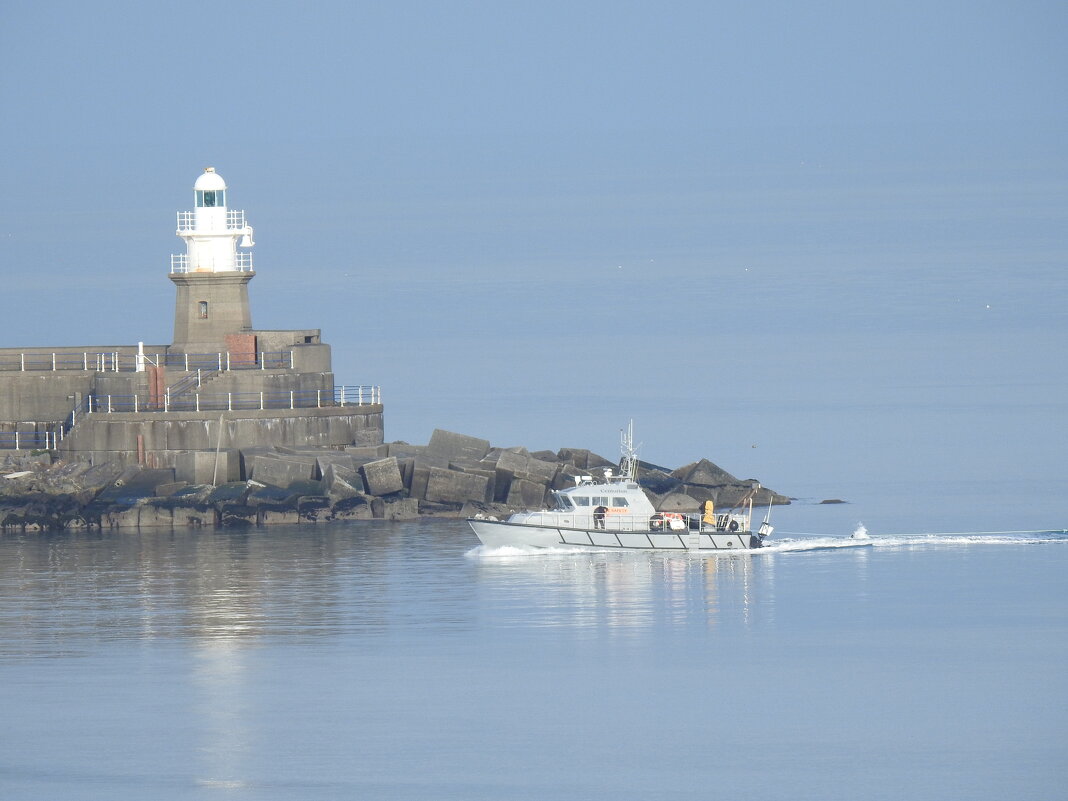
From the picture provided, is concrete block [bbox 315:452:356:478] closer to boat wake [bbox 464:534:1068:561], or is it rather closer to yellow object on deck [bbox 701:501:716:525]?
boat wake [bbox 464:534:1068:561]

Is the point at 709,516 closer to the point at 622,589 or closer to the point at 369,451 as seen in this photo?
the point at 622,589

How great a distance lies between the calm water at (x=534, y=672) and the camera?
968 inches

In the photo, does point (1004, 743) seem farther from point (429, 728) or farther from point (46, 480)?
point (46, 480)

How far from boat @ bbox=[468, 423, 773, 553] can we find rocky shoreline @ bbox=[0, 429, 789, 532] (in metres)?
4.14

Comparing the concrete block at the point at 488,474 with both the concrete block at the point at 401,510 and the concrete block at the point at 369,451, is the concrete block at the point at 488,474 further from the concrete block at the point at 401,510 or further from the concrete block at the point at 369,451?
the concrete block at the point at 369,451

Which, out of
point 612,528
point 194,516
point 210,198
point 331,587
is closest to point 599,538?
point 612,528

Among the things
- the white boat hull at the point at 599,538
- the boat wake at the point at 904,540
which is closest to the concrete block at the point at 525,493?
the white boat hull at the point at 599,538

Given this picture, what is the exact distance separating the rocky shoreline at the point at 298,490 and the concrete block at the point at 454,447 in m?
0.65

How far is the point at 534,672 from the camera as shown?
2959 cm

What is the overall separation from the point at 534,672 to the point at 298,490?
55.0 feet

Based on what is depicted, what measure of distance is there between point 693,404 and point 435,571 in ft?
130

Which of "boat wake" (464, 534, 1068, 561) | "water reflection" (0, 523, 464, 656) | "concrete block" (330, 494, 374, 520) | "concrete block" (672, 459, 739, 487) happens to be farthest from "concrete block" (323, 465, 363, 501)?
"concrete block" (672, 459, 739, 487)

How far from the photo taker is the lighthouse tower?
165 feet

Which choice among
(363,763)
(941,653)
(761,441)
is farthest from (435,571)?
(761,441)
